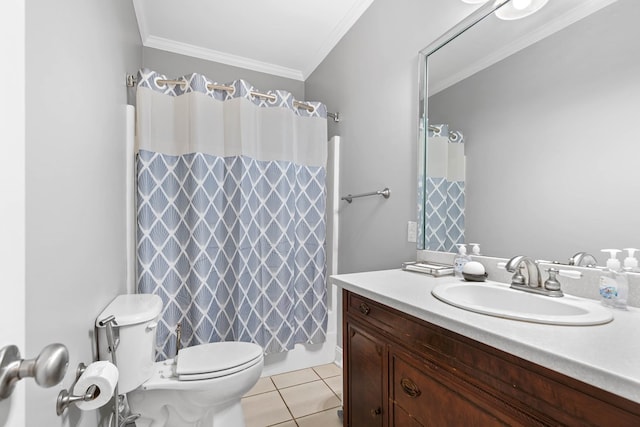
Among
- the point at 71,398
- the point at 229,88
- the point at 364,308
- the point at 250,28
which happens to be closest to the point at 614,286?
the point at 364,308

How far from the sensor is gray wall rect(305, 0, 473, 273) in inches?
63.5

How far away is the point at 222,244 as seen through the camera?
2.02 m

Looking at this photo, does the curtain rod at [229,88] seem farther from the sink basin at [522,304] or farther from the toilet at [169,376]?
the sink basin at [522,304]

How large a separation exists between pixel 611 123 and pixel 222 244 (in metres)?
1.98

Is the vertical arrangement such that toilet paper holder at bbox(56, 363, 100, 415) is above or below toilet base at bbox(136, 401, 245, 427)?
above

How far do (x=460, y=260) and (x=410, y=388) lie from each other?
59 centimetres

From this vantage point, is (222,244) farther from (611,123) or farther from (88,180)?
(611,123)

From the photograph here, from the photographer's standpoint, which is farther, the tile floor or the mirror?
the tile floor

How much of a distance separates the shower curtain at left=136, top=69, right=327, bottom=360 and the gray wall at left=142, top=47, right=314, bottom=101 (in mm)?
621

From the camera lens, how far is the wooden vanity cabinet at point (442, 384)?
1.81 feet

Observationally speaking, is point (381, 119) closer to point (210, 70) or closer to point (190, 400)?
point (210, 70)

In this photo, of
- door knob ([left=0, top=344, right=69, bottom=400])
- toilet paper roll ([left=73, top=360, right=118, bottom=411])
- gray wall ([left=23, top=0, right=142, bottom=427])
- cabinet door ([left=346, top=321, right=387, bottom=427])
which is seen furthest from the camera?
cabinet door ([left=346, top=321, right=387, bottom=427])

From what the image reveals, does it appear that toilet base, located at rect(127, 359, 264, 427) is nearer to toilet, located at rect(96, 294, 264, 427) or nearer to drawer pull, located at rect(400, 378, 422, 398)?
toilet, located at rect(96, 294, 264, 427)

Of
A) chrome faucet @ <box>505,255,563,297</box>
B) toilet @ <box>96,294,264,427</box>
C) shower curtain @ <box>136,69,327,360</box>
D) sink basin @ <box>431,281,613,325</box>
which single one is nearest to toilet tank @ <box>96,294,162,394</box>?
toilet @ <box>96,294,264,427</box>
